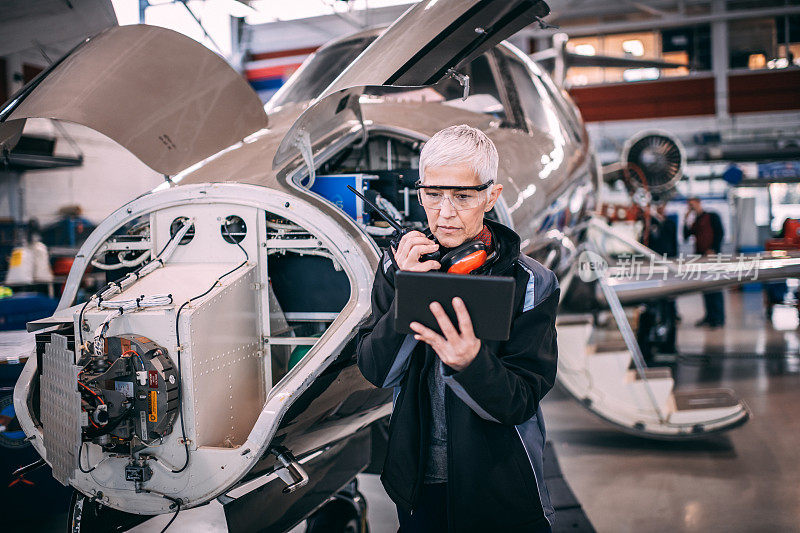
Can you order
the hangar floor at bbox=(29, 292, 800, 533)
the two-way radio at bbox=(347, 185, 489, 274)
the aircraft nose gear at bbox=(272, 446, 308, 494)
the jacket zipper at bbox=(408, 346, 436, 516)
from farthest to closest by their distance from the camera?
1. the hangar floor at bbox=(29, 292, 800, 533)
2. the aircraft nose gear at bbox=(272, 446, 308, 494)
3. the jacket zipper at bbox=(408, 346, 436, 516)
4. the two-way radio at bbox=(347, 185, 489, 274)

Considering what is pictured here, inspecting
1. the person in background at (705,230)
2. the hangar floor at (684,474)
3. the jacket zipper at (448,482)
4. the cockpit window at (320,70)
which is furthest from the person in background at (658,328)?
the jacket zipper at (448,482)

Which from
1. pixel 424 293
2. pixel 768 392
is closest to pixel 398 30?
pixel 424 293

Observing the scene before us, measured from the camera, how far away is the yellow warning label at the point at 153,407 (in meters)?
2.40

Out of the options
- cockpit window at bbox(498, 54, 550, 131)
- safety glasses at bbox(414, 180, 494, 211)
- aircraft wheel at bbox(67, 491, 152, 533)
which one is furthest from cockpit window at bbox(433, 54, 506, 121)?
aircraft wheel at bbox(67, 491, 152, 533)

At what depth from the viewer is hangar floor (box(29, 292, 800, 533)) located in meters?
4.58

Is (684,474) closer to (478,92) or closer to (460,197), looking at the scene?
(478,92)

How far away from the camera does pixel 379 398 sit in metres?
3.32

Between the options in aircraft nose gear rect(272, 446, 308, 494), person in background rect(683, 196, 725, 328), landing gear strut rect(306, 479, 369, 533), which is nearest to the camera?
aircraft nose gear rect(272, 446, 308, 494)

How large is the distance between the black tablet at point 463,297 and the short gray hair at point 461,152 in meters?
0.38

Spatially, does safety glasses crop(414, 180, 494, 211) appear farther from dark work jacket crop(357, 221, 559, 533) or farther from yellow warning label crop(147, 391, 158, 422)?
yellow warning label crop(147, 391, 158, 422)

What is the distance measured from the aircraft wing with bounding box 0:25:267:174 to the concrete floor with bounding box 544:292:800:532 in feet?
11.9

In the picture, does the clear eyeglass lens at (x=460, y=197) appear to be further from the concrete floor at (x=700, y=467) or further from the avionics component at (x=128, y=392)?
the concrete floor at (x=700, y=467)

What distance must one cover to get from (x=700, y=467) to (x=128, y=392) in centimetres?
498

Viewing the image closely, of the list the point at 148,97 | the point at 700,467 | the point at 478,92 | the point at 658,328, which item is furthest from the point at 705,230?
the point at 148,97
